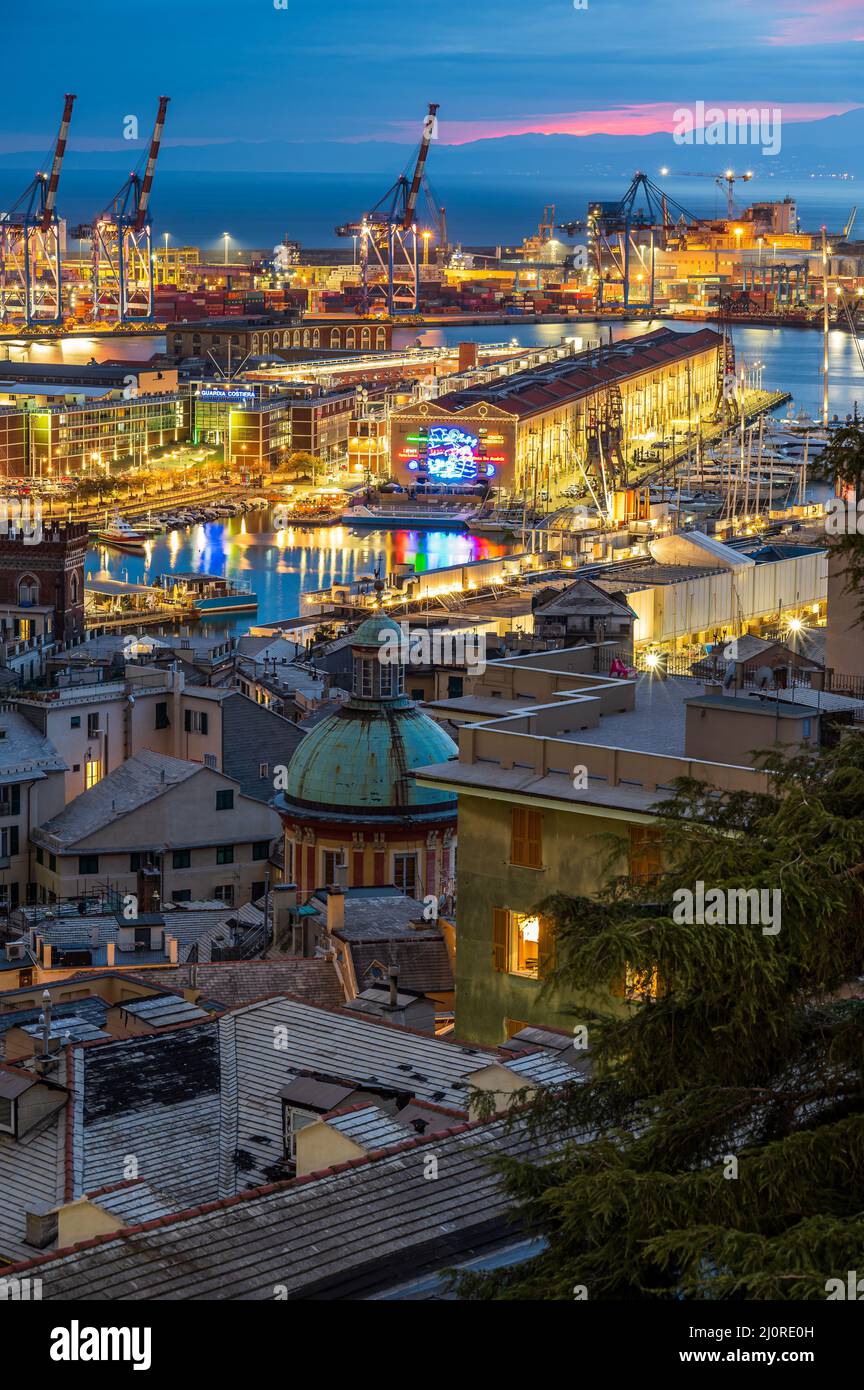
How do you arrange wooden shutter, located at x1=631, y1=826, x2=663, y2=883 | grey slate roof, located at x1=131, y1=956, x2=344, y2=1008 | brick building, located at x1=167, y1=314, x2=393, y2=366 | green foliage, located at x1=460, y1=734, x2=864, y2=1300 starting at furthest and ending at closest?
brick building, located at x1=167, y1=314, x2=393, y2=366 < grey slate roof, located at x1=131, y1=956, x2=344, y2=1008 < wooden shutter, located at x1=631, y1=826, x2=663, y2=883 < green foliage, located at x1=460, y1=734, x2=864, y2=1300

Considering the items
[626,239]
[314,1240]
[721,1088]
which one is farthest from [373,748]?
[626,239]

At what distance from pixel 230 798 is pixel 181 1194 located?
625cm

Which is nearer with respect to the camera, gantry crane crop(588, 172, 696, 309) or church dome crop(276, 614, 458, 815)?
church dome crop(276, 614, 458, 815)

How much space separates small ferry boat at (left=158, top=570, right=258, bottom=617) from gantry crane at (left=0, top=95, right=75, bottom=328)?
3581 centimetres

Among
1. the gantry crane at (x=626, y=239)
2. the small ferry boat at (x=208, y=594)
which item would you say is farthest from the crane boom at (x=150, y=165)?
the small ferry boat at (x=208, y=594)

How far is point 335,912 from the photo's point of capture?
6.98 meters

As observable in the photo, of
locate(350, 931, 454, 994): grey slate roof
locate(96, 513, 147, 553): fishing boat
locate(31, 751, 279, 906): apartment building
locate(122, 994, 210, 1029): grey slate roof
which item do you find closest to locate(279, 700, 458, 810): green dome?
locate(31, 751, 279, 906): apartment building

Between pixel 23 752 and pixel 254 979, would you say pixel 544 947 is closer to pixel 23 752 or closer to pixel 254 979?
pixel 254 979

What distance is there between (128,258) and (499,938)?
242ft

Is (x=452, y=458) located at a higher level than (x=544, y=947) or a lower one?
lower

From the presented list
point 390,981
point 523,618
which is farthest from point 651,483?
point 390,981

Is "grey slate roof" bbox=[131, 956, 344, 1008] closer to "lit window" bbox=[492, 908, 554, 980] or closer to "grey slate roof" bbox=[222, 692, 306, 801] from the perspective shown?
"lit window" bbox=[492, 908, 554, 980]

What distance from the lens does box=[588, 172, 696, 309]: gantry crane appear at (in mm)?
71625

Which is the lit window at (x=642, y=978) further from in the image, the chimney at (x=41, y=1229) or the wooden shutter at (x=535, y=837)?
the wooden shutter at (x=535, y=837)
